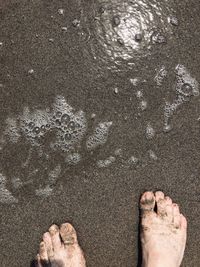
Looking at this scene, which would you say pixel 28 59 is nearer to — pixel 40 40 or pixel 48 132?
pixel 40 40

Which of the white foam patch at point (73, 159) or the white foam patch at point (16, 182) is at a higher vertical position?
the white foam patch at point (73, 159)

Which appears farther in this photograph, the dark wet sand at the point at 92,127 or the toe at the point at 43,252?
the toe at the point at 43,252

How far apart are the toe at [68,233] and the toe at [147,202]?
1.40 feet

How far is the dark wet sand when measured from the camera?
2.43m

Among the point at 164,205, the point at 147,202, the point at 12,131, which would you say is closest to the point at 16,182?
the point at 12,131

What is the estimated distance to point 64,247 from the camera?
261 cm

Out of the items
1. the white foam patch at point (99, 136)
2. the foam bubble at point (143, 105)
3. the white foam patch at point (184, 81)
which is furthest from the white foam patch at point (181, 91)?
the white foam patch at point (99, 136)

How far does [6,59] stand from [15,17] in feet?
0.79

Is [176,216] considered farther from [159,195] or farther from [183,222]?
[159,195]

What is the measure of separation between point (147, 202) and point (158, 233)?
0.25m

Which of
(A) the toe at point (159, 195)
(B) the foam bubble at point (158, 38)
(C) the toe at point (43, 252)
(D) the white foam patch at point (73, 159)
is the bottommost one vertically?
(C) the toe at point (43, 252)

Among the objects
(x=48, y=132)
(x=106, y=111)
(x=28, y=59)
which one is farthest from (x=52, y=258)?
(x=28, y=59)

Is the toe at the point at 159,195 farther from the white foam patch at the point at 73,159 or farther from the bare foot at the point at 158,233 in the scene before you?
the white foam patch at the point at 73,159

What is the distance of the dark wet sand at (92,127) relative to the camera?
2432 mm
